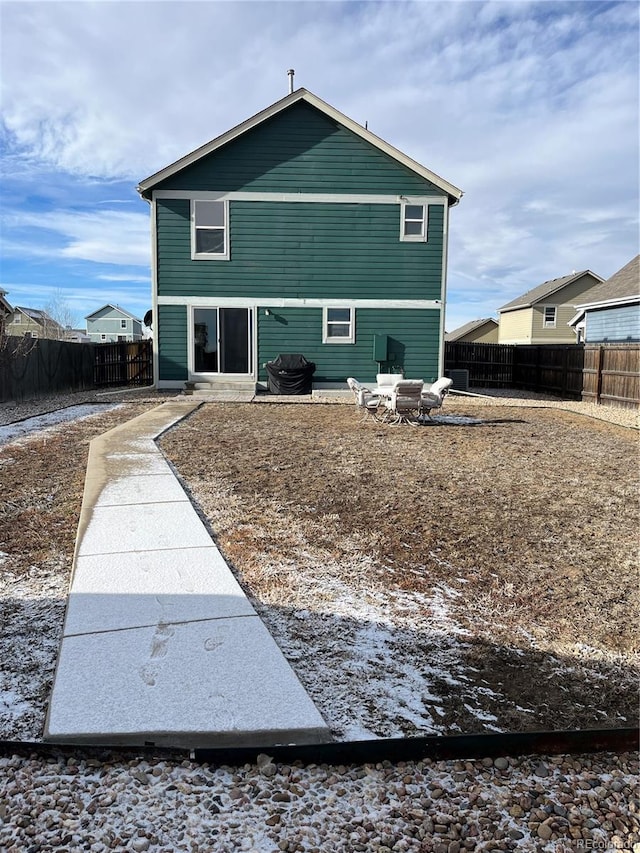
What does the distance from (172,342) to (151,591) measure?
1320 centimetres

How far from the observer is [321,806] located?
1835mm

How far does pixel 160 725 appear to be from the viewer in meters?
2.11

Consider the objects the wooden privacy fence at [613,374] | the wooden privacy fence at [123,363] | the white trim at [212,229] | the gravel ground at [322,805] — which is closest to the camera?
the gravel ground at [322,805]

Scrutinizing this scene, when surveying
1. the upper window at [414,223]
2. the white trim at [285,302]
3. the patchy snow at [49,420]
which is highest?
the upper window at [414,223]

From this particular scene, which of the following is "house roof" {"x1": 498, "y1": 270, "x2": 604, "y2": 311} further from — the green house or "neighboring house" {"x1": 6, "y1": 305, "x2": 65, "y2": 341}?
"neighboring house" {"x1": 6, "y1": 305, "x2": 65, "y2": 341}

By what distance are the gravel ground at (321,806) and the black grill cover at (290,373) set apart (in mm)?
13668

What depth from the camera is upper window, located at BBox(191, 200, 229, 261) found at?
1538 centimetres

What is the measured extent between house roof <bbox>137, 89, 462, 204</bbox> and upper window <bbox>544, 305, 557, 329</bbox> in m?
23.1

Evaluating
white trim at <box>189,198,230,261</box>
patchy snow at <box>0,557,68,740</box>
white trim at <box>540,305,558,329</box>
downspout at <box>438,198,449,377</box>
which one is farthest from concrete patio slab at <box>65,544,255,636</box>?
white trim at <box>540,305,558,329</box>

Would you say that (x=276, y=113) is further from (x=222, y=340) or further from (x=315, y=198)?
(x=222, y=340)

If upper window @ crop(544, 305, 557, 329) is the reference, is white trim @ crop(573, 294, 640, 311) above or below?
below

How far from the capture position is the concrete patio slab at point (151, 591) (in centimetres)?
295

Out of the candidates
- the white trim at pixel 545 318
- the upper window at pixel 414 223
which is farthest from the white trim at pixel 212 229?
the white trim at pixel 545 318

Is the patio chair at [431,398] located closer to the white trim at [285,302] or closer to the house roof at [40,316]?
the white trim at [285,302]
